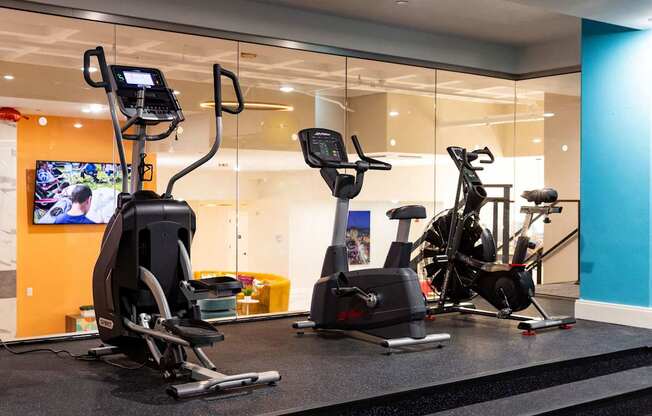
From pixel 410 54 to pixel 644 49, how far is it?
6.69 feet

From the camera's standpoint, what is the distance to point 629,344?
5188 millimetres

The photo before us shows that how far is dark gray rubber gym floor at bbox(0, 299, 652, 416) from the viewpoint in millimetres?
3553

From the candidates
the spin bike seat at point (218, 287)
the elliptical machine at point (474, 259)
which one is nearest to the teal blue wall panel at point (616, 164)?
the elliptical machine at point (474, 259)

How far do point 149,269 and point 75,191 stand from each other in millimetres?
1494

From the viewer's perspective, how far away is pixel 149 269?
4047 millimetres

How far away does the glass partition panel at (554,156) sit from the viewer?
295 inches

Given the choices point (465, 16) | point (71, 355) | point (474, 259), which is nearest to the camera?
point (71, 355)

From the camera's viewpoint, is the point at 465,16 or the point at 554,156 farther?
the point at 554,156

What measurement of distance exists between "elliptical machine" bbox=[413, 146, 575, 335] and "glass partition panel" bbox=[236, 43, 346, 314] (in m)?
0.96

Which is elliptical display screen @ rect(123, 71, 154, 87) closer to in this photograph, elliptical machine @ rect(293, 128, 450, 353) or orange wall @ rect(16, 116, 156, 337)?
orange wall @ rect(16, 116, 156, 337)

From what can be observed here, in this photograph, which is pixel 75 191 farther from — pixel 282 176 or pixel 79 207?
pixel 282 176

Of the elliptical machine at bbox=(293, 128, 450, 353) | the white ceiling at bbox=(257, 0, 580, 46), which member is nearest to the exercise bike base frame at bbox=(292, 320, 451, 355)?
the elliptical machine at bbox=(293, 128, 450, 353)

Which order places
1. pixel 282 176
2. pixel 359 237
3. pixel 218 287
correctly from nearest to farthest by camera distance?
1. pixel 218 287
2. pixel 282 176
3. pixel 359 237

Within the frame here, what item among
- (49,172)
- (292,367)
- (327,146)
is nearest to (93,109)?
(49,172)
